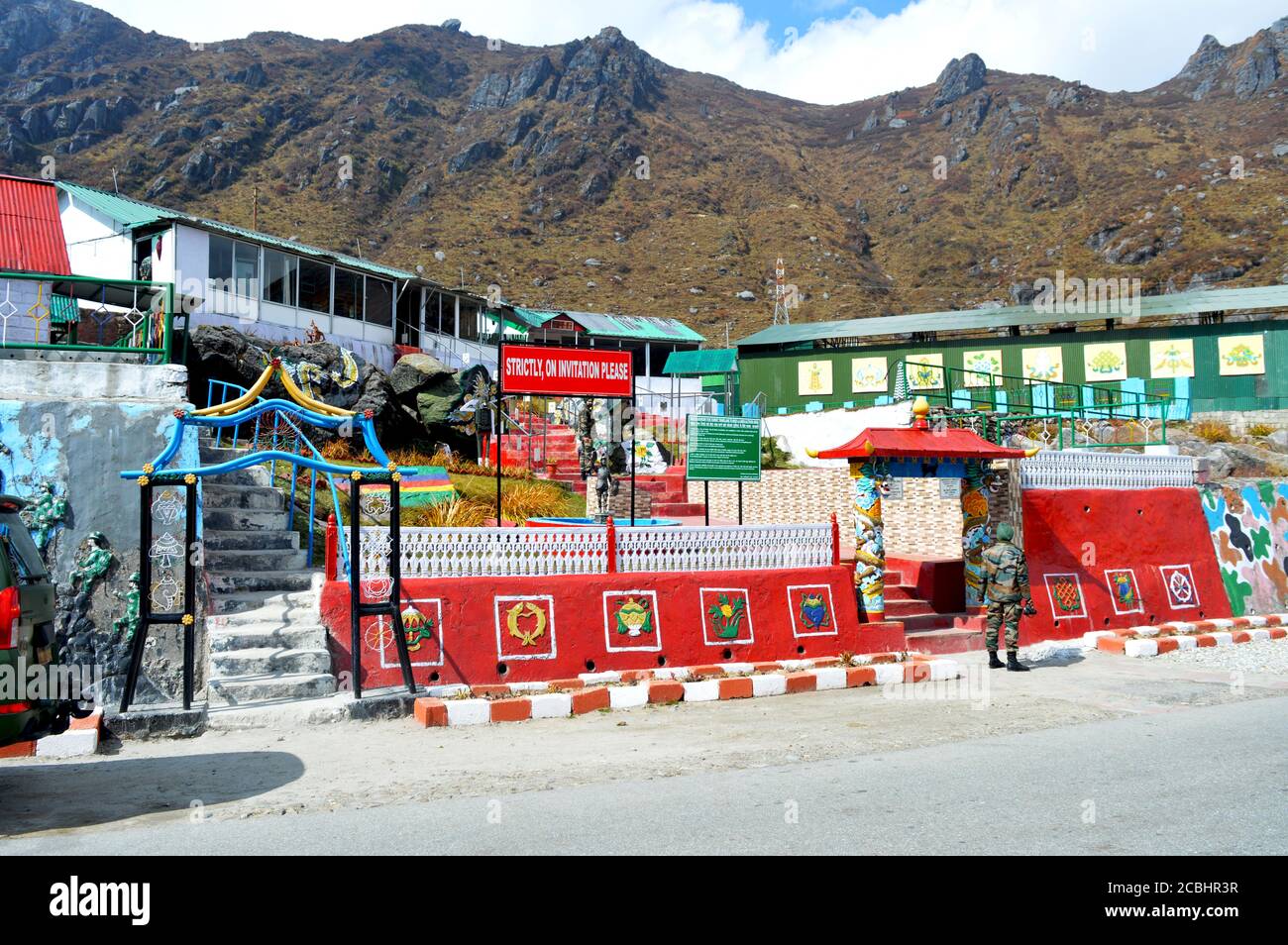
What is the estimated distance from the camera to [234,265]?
25.1m

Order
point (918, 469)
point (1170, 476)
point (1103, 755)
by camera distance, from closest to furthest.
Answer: point (1103, 755)
point (918, 469)
point (1170, 476)

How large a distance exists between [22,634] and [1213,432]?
86.5ft

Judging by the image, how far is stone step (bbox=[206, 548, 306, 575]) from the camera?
35.3ft

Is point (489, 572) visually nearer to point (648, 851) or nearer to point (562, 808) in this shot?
point (562, 808)

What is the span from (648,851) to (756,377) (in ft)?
111

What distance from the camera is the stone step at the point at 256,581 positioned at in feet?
34.6

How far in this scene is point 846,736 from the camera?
350 inches

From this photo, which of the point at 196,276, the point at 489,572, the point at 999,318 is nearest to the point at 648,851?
the point at 489,572

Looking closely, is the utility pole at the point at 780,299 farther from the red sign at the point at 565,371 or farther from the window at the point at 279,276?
the red sign at the point at 565,371

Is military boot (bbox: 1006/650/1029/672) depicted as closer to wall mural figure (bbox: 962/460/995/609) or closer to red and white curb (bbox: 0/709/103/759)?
wall mural figure (bbox: 962/460/995/609)

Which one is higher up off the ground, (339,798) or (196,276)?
(196,276)

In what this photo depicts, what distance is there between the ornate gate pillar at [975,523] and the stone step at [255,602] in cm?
929

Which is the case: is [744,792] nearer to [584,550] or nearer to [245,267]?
[584,550]

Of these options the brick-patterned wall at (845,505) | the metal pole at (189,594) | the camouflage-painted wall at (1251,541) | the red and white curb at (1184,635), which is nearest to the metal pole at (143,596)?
the metal pole at (189,594)
